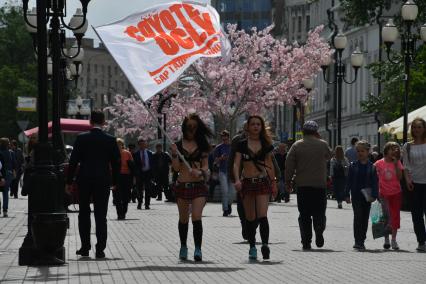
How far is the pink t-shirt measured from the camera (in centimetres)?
2149

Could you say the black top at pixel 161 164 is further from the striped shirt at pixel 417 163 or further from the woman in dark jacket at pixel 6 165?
the striped shirt at pixel 417 163

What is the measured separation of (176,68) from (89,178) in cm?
159

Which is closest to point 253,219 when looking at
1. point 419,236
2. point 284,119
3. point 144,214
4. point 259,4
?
point 419,236

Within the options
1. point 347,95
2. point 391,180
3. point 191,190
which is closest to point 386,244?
point 391,180

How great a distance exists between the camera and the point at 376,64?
57.4 metres

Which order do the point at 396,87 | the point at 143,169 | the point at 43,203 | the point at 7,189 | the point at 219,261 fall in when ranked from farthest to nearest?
the point at 396,87, the point at 143,169, the point at 7,189, the point at 219,261, the point at 43,203

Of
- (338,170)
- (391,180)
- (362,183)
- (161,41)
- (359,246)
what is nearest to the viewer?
(161,41)

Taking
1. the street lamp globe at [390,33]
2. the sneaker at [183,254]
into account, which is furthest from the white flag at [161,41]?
the street lamp globe at [390,33]

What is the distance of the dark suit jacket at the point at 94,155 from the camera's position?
59.1 feet

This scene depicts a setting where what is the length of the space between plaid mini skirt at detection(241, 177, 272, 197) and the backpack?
23.9 meters

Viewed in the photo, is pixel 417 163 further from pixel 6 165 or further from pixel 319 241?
pixel 6 165

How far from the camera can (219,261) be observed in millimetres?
17516

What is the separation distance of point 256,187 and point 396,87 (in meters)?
40.4

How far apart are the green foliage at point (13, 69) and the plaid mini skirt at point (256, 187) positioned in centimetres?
9968
